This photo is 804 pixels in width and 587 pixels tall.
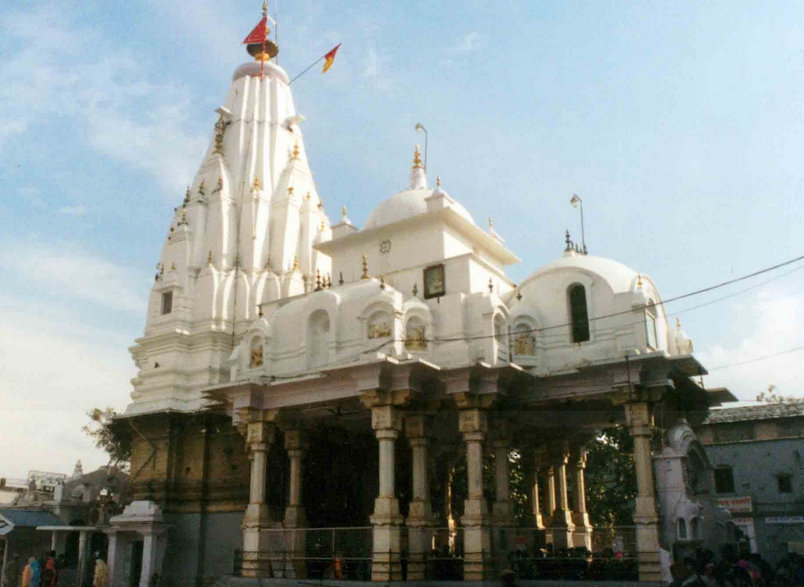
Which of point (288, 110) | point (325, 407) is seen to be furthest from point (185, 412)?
point (288, 110)

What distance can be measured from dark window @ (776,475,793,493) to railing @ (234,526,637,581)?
16.7 meters

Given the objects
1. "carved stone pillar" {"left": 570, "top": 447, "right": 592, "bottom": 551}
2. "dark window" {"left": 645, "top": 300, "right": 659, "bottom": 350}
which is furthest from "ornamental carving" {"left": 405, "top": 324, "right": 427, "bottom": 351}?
"carved stone pillar" {"left": 570, "top": 447, "right": 592, "bottom": 551}

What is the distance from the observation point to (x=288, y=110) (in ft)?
112

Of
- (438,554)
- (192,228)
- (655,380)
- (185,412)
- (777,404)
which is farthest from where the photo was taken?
(777,404)

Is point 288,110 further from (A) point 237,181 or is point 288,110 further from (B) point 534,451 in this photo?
(B) point 534,451

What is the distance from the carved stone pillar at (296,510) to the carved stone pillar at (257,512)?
2.17 feet

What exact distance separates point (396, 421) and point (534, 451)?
6618 millimetres

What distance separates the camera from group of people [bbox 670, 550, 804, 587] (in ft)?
34.2

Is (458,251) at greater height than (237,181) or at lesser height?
lesser

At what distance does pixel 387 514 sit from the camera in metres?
18.2

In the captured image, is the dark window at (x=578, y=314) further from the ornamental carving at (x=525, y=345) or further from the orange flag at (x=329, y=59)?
the orange flag at (x=329, y=59)

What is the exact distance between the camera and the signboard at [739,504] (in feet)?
112

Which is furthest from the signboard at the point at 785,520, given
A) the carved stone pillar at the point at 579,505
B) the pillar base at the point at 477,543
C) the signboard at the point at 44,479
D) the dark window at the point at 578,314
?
the signboard at the point at 44,479

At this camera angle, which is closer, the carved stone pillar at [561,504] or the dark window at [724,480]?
the carved stone pillar at [561,504]
